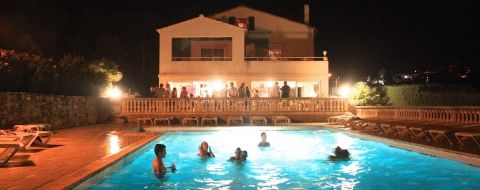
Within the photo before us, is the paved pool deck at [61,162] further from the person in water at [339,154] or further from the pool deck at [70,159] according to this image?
the person in water at [339,154]

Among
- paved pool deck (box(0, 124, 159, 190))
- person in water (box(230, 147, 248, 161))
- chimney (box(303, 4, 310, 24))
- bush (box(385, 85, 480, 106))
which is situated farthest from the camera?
chimney (box(303, 4, 310, 24))

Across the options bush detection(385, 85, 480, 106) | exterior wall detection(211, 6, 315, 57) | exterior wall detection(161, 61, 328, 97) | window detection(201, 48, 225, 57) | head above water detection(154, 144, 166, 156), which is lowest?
head above water detection(154, 144, 166, 156)

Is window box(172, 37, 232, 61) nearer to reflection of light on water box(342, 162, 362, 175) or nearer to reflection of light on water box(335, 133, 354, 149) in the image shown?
reflection of light on water box(335, 133, 354, 149)

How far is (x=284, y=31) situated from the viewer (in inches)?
1542

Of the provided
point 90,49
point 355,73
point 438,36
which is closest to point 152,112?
point 90,49

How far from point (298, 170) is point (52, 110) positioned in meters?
10.9

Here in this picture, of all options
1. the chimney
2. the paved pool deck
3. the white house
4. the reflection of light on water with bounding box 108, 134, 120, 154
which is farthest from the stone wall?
the chimney

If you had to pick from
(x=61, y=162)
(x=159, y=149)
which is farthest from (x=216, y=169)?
(x=61, y=162)

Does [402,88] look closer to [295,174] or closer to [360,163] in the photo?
[360,163]

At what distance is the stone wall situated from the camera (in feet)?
54.2

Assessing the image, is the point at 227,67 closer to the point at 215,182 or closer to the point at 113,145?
the point at 113,145

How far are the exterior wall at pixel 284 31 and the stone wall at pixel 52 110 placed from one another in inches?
621

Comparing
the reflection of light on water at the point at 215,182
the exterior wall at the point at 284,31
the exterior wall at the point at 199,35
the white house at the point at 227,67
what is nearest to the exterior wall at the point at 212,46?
the white house at the point at 227,67

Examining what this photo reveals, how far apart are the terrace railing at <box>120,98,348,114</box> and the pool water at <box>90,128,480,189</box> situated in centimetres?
821
